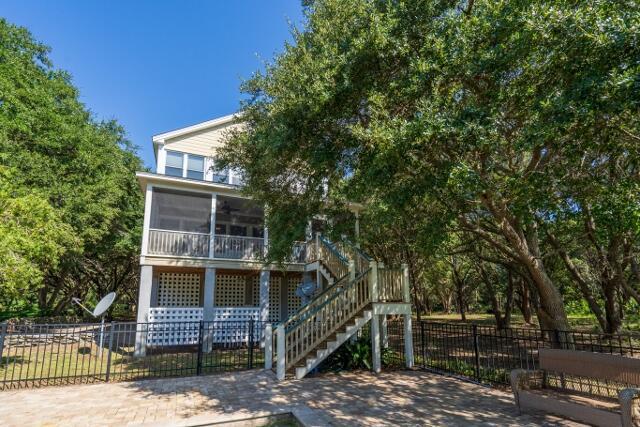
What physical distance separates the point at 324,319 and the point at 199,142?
1139 centimetres

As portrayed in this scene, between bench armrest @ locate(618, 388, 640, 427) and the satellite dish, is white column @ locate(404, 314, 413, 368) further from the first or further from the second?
the satellite dish

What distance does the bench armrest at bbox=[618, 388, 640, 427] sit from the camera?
4277mm

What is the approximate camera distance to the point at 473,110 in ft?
21.4

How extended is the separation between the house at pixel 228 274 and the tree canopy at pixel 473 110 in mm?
2564

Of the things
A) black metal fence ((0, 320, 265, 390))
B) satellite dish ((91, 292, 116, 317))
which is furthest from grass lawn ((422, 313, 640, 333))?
satellite dish ((91, 292, 116, 317))

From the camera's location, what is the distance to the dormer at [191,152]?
52.6 feet

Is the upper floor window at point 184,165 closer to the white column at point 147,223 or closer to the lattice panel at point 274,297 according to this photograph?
the white column at point 147,223

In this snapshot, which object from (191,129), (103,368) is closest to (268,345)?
(103,368)

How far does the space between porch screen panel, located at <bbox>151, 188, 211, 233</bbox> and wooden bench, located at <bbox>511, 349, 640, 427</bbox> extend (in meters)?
13.2

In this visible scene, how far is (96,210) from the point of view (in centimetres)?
1852

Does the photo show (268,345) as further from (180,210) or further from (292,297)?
(180,210)

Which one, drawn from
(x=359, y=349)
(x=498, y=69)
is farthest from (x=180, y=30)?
(x=359, y=349)

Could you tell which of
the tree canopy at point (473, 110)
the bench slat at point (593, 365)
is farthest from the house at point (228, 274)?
the bench slat at point (593, 365)

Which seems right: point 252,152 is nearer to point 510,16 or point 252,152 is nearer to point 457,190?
point 457,190
